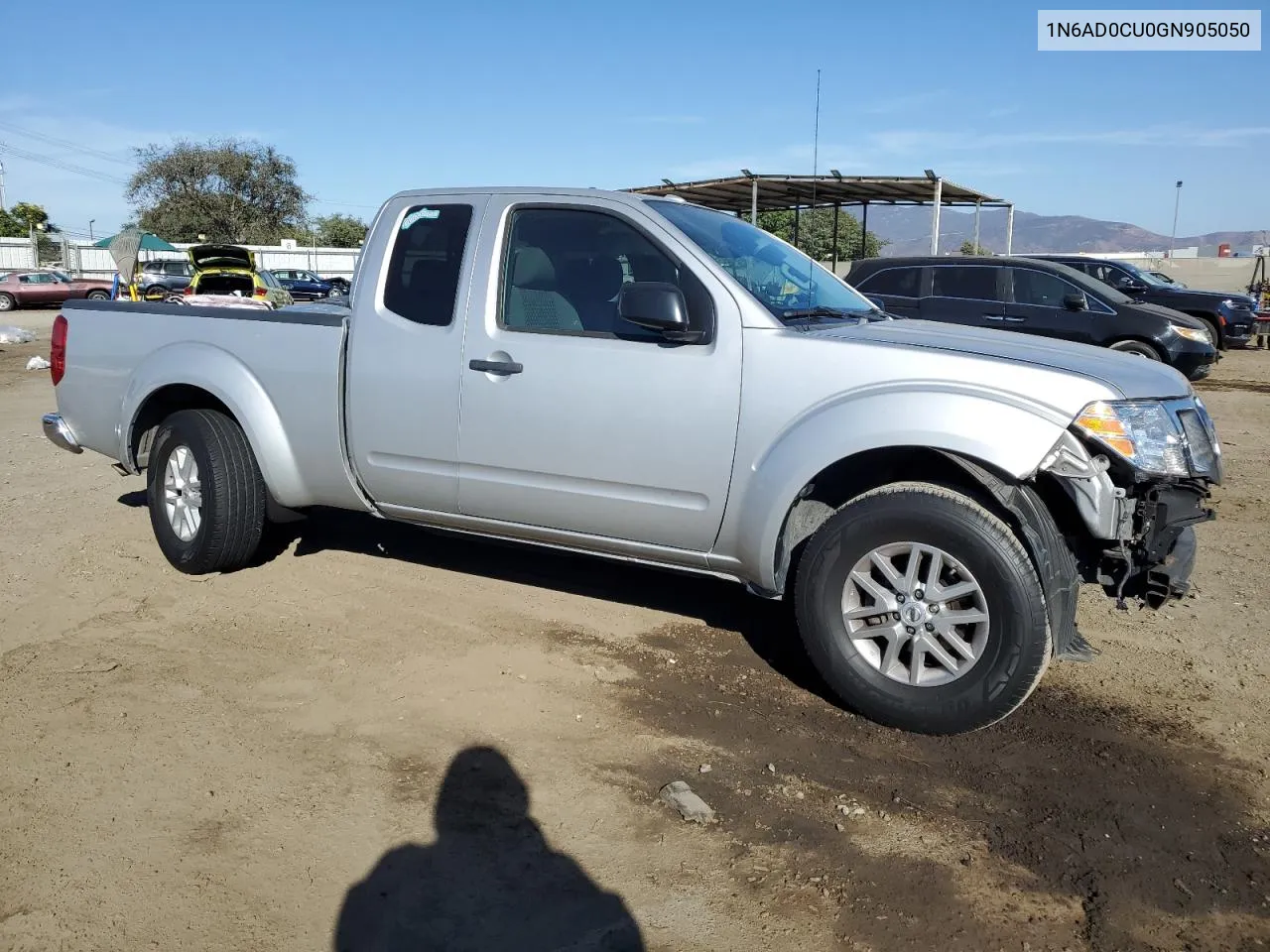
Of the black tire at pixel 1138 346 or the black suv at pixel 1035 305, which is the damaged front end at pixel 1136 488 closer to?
the black suv at pixel 1035 305

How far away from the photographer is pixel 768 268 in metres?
4.61

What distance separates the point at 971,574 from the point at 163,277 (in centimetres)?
3533

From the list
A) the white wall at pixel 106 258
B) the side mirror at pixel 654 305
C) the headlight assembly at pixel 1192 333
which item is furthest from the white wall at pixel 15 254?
the side mirror at pixel 654 305

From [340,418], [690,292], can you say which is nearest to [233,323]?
[340,418]

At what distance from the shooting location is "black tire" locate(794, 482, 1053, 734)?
3.51 m

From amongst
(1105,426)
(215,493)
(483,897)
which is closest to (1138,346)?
(1105,426)

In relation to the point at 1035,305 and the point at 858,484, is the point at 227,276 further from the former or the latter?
the point at 858,484

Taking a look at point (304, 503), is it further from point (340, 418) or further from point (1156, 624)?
point (1156, 624)

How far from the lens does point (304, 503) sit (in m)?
5.13

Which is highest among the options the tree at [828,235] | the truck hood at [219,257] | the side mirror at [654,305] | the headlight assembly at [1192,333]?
the tree at [828,235]

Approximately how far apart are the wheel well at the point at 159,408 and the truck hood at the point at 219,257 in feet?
75.1

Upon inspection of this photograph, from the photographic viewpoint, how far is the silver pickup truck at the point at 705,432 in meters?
3.57

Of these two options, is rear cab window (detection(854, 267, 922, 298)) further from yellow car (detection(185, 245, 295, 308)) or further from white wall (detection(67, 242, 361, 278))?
white wall (detection(67, 242, 361, 278))

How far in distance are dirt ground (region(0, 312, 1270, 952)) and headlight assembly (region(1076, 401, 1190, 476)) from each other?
1.02 metres
